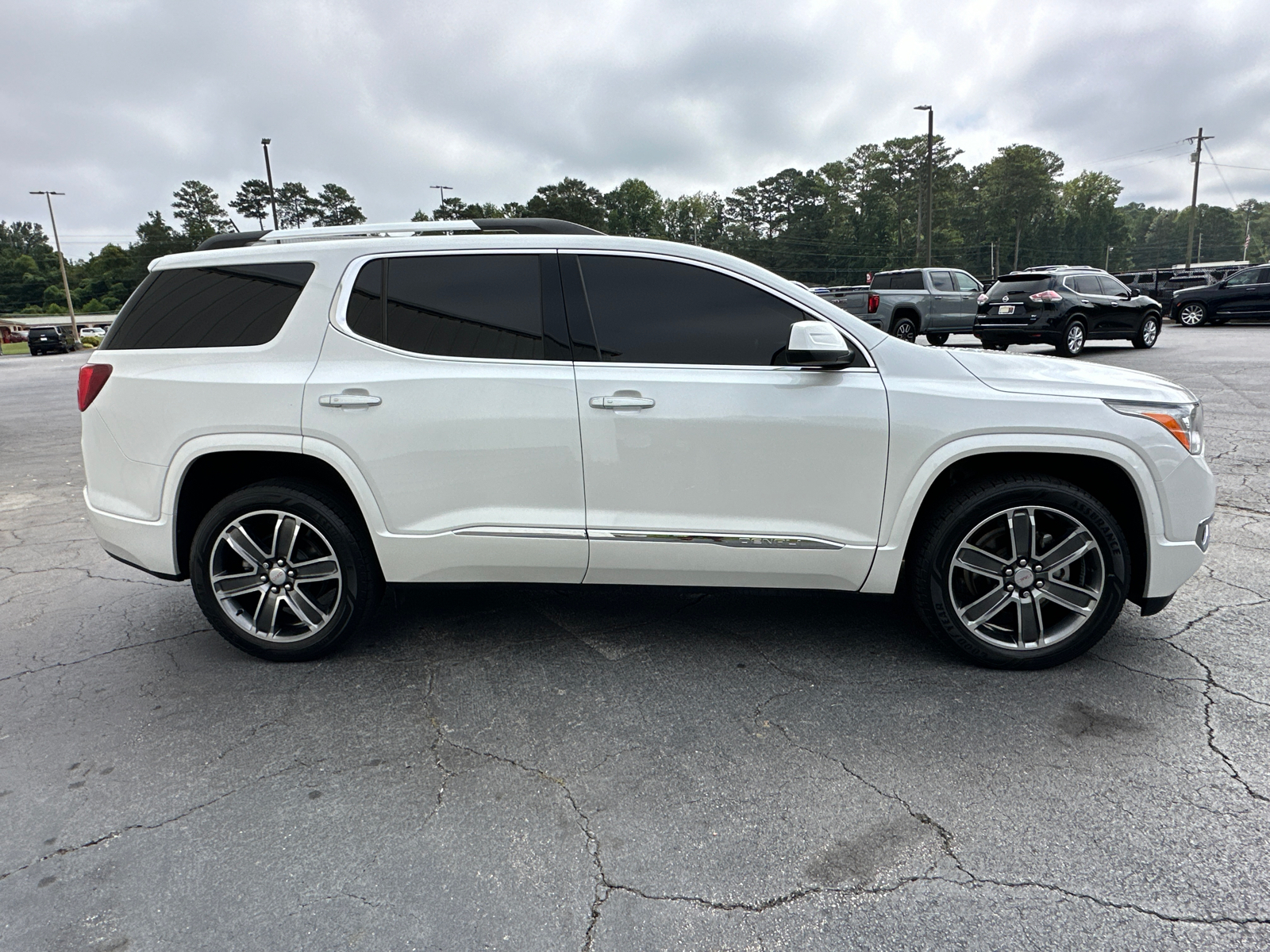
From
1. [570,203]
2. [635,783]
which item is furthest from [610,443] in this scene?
[570,203]

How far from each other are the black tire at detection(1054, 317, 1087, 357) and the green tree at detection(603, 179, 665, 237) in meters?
94.1

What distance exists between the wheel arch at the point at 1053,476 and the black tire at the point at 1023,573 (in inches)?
3.1

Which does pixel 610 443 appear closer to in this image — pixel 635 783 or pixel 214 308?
pixel 635 783

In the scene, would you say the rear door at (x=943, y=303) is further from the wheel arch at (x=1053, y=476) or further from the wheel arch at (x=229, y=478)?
the wheel arch at (x=229, y=478)

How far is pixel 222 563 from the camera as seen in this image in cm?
354

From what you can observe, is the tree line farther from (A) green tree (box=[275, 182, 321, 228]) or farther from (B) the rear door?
(B) the rear door

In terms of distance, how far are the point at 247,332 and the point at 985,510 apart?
3.26 metres

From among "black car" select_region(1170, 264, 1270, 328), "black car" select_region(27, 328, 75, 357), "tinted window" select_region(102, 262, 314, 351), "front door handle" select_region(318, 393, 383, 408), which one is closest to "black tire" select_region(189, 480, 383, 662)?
"front door handle" select_region(318, 393, 383, 408)

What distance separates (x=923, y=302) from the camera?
62.9 feet

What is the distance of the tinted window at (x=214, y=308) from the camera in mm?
3477

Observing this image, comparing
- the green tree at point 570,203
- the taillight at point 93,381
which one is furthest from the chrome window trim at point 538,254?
the green tree at point 570,203

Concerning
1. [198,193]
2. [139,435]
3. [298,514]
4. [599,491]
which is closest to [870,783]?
Answer: [599,491]

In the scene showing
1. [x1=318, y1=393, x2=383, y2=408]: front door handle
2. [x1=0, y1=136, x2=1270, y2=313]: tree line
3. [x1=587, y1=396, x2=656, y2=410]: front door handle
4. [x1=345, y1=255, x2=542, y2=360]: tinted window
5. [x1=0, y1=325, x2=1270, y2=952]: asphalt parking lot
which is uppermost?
[x1=0, y1=136, x2=1270, y2=313]: tree line

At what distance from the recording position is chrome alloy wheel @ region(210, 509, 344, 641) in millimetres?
3486
